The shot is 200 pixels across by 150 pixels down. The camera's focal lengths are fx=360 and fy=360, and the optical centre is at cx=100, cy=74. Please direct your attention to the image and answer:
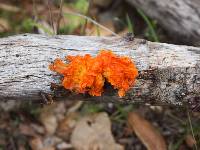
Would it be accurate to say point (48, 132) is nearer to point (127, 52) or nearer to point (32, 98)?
point (32, 98)

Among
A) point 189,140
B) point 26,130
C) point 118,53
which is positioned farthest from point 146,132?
point 26,130

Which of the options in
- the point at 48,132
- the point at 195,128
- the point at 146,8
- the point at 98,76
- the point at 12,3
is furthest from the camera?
the point at 12,3

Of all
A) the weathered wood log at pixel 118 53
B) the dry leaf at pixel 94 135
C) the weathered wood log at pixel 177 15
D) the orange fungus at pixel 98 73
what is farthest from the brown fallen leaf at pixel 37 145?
the weathered wood log at pixel 177 15

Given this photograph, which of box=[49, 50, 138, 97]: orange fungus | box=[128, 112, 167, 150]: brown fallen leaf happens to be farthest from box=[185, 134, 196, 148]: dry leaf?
box=[49, 50, 138, 97]: orange fungus

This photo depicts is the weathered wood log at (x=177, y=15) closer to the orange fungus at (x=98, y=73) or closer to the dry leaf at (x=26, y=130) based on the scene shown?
the orange fungus at (x=98, y=73)

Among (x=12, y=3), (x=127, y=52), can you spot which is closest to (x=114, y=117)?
(x=127, y=52)
